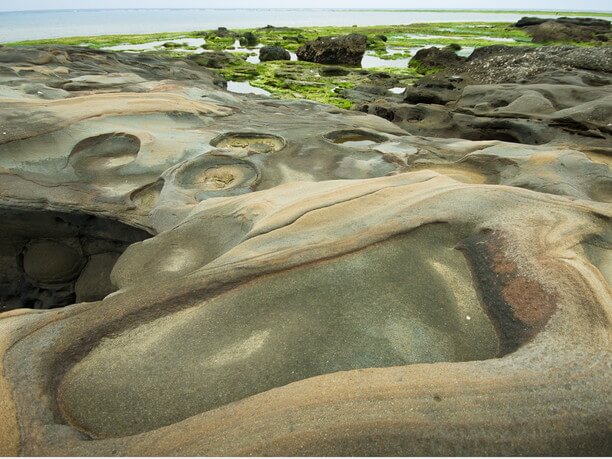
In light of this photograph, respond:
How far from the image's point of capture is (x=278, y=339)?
2.76 meters

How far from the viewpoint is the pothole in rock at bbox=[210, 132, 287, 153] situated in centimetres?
731

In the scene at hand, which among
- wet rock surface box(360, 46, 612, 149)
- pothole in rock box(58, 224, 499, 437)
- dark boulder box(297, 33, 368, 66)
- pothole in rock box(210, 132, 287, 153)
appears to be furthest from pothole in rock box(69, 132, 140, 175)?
dark boulder box(297, 33, 368, 66)

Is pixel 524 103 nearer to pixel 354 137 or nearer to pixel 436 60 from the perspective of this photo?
pixel 354 137

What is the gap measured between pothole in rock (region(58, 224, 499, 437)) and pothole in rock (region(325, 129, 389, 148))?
15.2 ft

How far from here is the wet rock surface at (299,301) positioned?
6.85 feet

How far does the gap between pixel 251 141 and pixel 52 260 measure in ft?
12.1

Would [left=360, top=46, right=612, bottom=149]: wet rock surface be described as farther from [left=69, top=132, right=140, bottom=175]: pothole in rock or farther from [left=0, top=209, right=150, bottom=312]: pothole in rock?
[left=0, top=209, right=150, bottom=312]: pothole in rock

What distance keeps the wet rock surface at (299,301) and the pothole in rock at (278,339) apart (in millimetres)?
13

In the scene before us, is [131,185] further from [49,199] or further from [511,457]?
[511,457]

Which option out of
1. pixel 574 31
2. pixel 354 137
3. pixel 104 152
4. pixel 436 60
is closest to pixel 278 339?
pixel 104 152

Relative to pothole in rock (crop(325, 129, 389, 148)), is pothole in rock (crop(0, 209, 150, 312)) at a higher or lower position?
lower

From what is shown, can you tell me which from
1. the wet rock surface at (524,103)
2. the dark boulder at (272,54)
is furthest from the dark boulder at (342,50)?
the wet rock surface at (524,103)

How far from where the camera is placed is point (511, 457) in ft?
6.22

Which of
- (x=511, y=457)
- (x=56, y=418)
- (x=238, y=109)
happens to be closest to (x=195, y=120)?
(x=238, y=109)
